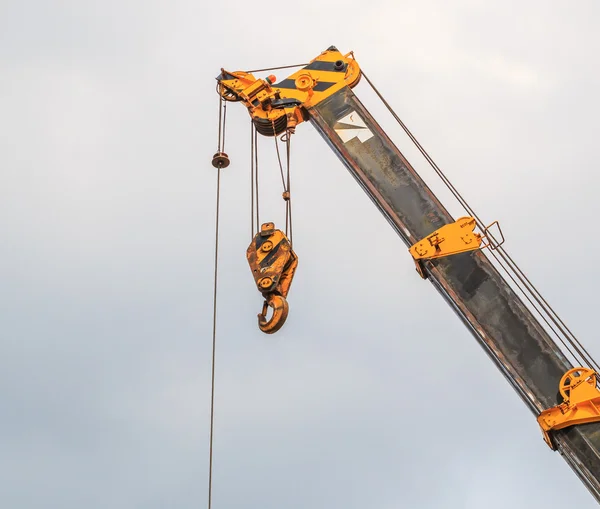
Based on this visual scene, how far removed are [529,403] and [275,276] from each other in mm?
3237

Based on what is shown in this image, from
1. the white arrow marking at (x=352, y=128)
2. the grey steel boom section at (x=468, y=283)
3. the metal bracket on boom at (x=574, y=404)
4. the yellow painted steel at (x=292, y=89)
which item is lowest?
the metal bracket on boom at (x=574, y=404)

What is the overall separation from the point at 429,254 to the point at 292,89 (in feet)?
9.95

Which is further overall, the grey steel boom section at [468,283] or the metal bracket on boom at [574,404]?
the grey steel boom section at [468,283]

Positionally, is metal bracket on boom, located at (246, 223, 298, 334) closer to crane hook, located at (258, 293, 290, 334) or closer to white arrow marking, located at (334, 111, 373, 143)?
crane hook, located at (258, 293, 290, 334)

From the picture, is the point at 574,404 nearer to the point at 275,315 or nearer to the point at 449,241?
the point at 449,241

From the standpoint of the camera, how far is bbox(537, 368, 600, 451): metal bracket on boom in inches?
348

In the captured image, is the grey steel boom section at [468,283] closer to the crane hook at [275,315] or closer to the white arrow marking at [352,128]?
the white arrow marking at [352,128]

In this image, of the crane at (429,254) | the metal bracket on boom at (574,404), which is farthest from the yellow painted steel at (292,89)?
the metal bracket on boom at (574,404)

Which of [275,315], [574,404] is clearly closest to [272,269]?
[275,315]

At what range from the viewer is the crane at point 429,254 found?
8953 mm

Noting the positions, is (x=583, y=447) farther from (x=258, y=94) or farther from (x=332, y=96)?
(x=258, y=94)

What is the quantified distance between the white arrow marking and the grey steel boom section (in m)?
0.01

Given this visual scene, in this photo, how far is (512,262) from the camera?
1019 centimetres

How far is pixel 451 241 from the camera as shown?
1005 centimetres
